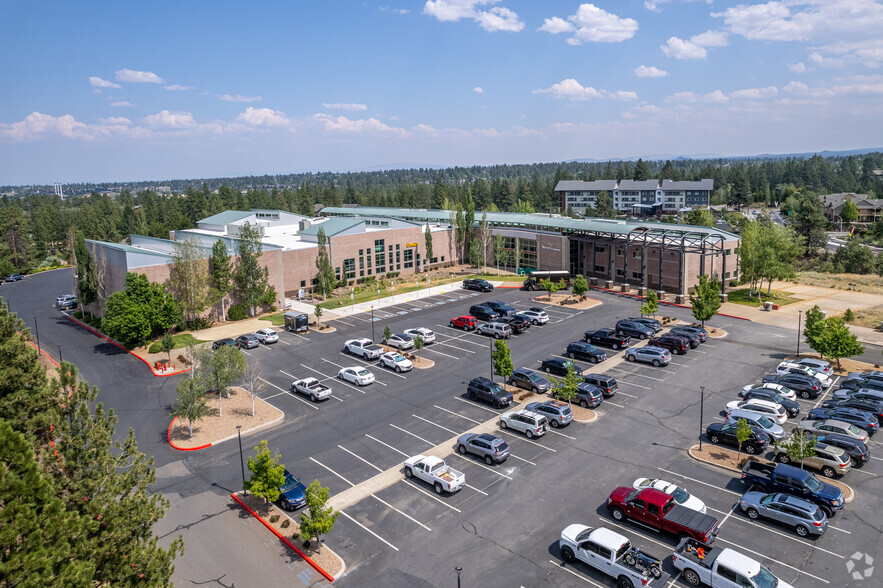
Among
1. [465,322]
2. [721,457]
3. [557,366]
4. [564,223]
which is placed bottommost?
[721,457]

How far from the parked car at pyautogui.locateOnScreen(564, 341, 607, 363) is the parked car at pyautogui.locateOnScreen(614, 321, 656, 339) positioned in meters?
4.67

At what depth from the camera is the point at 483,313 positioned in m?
56.0

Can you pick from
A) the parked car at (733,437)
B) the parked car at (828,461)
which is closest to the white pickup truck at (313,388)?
the parked car at (733,437)

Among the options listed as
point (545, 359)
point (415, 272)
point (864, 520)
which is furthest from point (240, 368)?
point (415, 272)

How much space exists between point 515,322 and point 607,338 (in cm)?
880

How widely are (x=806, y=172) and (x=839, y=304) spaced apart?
170935 millimetres

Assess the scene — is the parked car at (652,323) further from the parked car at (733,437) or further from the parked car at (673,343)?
the parked car at (733,437)

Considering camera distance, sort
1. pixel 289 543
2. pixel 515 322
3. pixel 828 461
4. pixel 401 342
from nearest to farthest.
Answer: pixel 289 543
pixel 828 461
pixel 401 342
pixel 515 322

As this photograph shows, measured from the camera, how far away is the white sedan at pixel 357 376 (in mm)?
40812

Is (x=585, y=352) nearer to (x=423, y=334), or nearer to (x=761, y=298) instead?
(x=423, y=334)

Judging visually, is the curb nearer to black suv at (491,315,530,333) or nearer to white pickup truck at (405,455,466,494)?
white pickup truck at (405,455,466,494)

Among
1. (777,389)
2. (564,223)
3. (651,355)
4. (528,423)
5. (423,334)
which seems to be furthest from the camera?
(564,223)

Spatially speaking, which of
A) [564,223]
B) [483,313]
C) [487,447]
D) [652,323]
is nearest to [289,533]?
[487,447]

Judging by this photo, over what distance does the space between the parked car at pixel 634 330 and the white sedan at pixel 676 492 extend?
22978 millimetres
